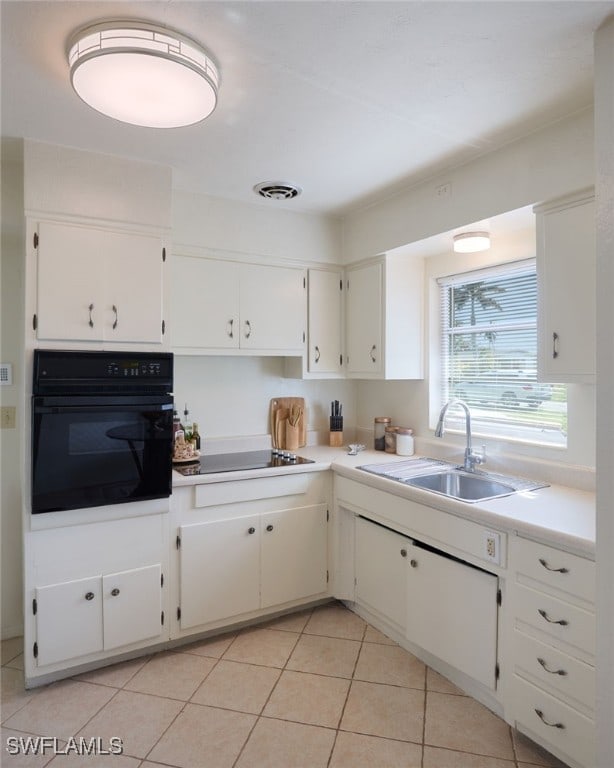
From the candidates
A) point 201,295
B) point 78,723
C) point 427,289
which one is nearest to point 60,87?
point 201,295

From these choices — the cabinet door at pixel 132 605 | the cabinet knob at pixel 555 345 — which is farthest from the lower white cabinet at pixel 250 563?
the cabinet knob at pixel 555 345

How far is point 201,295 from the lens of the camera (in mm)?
2766

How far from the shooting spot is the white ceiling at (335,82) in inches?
53.7

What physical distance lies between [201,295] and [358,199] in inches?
41.8

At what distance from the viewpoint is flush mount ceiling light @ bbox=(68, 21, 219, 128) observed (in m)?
1.39

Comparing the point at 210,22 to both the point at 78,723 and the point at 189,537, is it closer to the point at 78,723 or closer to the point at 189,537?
the point at 189,537

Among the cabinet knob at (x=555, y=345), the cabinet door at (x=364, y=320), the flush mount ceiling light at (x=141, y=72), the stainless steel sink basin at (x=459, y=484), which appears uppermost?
the flush mount ceiling light at (x=141, y=72)

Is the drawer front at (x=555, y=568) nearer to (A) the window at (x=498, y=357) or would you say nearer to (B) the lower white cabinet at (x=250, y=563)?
(A) the window at (x=498, y=357)

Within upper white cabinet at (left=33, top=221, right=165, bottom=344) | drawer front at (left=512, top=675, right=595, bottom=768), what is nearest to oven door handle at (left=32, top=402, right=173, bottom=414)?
upper white cabinet at (left=33, top=221, right=165, bottom=344)

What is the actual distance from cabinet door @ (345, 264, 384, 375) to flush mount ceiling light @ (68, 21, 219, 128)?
5.37 feet

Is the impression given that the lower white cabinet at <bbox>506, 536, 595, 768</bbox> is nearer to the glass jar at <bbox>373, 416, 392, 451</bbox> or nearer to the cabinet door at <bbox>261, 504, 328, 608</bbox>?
the cabinet door at <bbox>261, 504, 328, 608</bbox>

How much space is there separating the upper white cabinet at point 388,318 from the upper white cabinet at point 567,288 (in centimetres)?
103

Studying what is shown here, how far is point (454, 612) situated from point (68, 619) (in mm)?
1690

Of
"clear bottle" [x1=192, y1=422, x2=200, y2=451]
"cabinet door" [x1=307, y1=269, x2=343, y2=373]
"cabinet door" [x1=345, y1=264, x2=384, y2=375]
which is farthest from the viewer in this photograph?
"cabinet door" [x1=307, y1=269, x2=343, y2=373]
